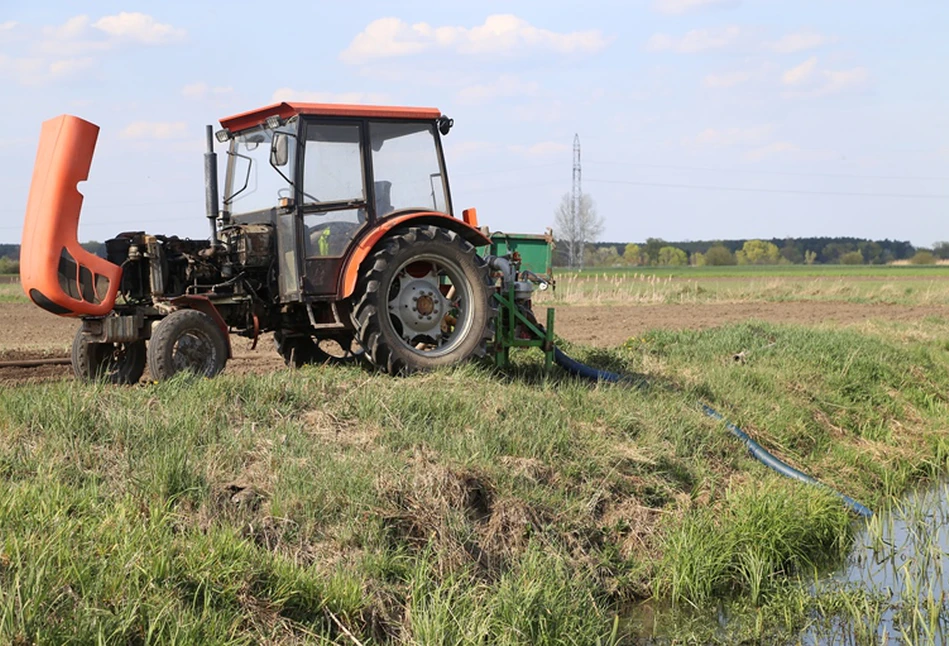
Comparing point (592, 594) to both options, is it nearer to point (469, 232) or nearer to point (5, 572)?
point (5, 572)

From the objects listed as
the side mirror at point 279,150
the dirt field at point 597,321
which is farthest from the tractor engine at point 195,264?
the dirt field at point 597,321

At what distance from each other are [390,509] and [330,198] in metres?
3.51

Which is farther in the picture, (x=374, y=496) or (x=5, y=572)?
(x=374, y=496)

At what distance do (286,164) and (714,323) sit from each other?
1091cm

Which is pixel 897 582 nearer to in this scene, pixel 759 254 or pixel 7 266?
pixel 7 266

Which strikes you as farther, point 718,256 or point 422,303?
point 718,256

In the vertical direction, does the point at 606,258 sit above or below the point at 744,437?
above

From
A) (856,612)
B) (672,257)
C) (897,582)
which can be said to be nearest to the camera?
(856,612)

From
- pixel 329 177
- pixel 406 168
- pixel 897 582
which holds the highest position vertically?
pixel 406 168

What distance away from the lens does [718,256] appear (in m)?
73.5

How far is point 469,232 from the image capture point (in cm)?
896

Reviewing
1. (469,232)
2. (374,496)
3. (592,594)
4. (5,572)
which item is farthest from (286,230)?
(5,572)

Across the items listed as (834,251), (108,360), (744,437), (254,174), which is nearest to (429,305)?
(254,174)

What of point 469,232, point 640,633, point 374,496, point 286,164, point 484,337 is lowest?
point 640,633
